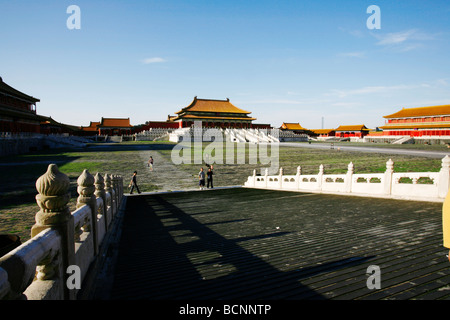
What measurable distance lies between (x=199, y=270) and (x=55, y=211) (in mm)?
2562

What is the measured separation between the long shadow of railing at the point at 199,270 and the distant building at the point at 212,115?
68794 mm

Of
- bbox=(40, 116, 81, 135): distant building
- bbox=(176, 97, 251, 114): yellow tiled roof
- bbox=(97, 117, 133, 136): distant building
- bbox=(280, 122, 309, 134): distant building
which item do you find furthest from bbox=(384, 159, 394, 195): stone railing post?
bbox=(280, 122, 309, 134): distant building

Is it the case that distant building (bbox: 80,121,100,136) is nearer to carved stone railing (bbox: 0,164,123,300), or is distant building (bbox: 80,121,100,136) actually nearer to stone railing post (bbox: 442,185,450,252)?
carved stone railing (bbox: 0,164,123,300)

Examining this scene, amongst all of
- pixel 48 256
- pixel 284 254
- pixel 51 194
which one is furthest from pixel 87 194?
pixel 284 254

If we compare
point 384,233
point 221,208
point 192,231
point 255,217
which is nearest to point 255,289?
point 192,231

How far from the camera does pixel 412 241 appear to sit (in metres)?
5.46

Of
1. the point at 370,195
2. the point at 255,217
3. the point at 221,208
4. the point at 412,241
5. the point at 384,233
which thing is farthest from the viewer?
the point at 370,195

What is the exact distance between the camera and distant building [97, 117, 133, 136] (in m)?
78.0

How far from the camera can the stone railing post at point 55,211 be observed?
2844mm

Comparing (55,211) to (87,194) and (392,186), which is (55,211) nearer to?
(87,194)

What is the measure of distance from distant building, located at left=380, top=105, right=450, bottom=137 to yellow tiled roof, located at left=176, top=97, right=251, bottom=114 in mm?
40260
